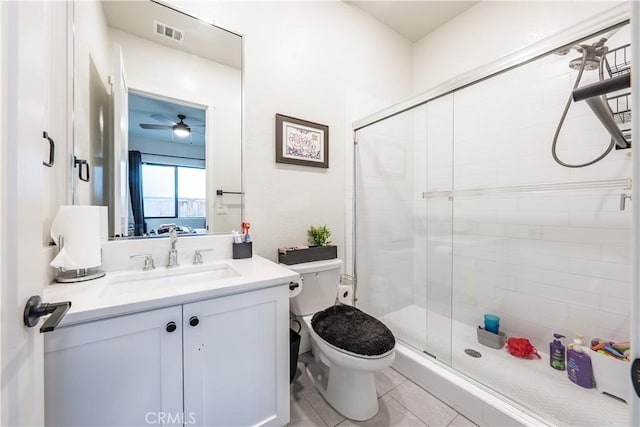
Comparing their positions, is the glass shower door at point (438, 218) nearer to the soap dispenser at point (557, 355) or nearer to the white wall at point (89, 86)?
the soap dispenser at point (557, 355)

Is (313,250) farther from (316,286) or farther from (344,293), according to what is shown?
(344,293)

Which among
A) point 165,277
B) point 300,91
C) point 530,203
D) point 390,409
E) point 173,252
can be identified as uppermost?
point 300,91

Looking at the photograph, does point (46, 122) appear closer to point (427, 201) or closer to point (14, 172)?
point (14, 172)

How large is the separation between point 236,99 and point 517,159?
1.96 meters

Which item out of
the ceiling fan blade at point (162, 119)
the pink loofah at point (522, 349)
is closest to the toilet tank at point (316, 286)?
the ceiling fan blade at point (162, 119)

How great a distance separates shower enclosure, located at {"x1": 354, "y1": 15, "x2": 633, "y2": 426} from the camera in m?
1.42

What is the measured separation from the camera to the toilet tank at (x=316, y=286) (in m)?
1.58

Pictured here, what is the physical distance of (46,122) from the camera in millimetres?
925

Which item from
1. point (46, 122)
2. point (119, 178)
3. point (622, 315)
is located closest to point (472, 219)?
point (622, 315)

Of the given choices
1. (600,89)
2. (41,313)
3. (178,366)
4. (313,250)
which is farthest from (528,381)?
(41,313)

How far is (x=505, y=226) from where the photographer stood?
1886 millimetres

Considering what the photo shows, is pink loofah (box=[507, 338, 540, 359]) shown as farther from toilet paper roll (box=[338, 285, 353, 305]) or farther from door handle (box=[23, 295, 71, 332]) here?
door handle (box=[23, 295, 71, 332])

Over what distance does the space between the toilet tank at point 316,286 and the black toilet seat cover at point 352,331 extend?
0.27 feet

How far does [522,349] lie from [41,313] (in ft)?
7.53
